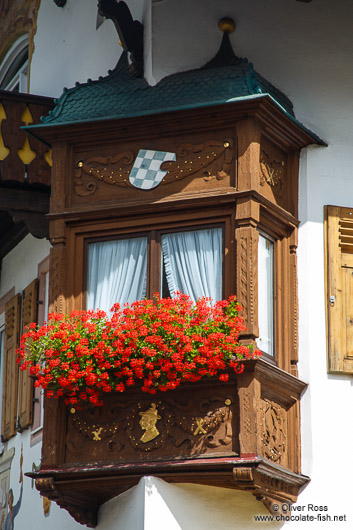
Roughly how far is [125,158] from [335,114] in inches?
83.4

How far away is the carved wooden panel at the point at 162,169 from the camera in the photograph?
12.4 m

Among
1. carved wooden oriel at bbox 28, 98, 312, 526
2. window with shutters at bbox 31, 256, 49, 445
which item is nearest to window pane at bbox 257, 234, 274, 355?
carved wooden oriel at bbox 28, 98, 312, 526

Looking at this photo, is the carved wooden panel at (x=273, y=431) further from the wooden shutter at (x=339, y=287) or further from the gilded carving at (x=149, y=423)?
the gilded carving at (x=149, y=423)

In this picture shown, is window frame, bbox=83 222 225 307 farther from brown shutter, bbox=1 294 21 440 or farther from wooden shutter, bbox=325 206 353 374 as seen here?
brown shutter, bbox=1 294 21 440

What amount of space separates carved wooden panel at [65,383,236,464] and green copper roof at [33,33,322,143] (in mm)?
2711

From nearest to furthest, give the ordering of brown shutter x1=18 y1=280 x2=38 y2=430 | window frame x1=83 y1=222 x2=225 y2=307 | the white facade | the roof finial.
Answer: the white facade
window frame x1=83 y1=222 x2=225 y2=307
the roof finial
brown shutter x1=18 y1=280 x2=38 y2=430

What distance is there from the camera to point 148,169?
1259 centimetres

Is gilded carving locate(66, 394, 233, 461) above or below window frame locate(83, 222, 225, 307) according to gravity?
below

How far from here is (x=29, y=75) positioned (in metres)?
16.1

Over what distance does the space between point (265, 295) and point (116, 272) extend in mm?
1420

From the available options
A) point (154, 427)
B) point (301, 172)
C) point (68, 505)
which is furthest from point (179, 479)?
point (301, 172)

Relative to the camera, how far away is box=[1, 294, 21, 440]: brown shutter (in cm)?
1459

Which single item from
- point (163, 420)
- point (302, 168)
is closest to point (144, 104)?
point (302, 168)

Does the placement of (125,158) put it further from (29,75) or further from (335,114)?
(29,75)
